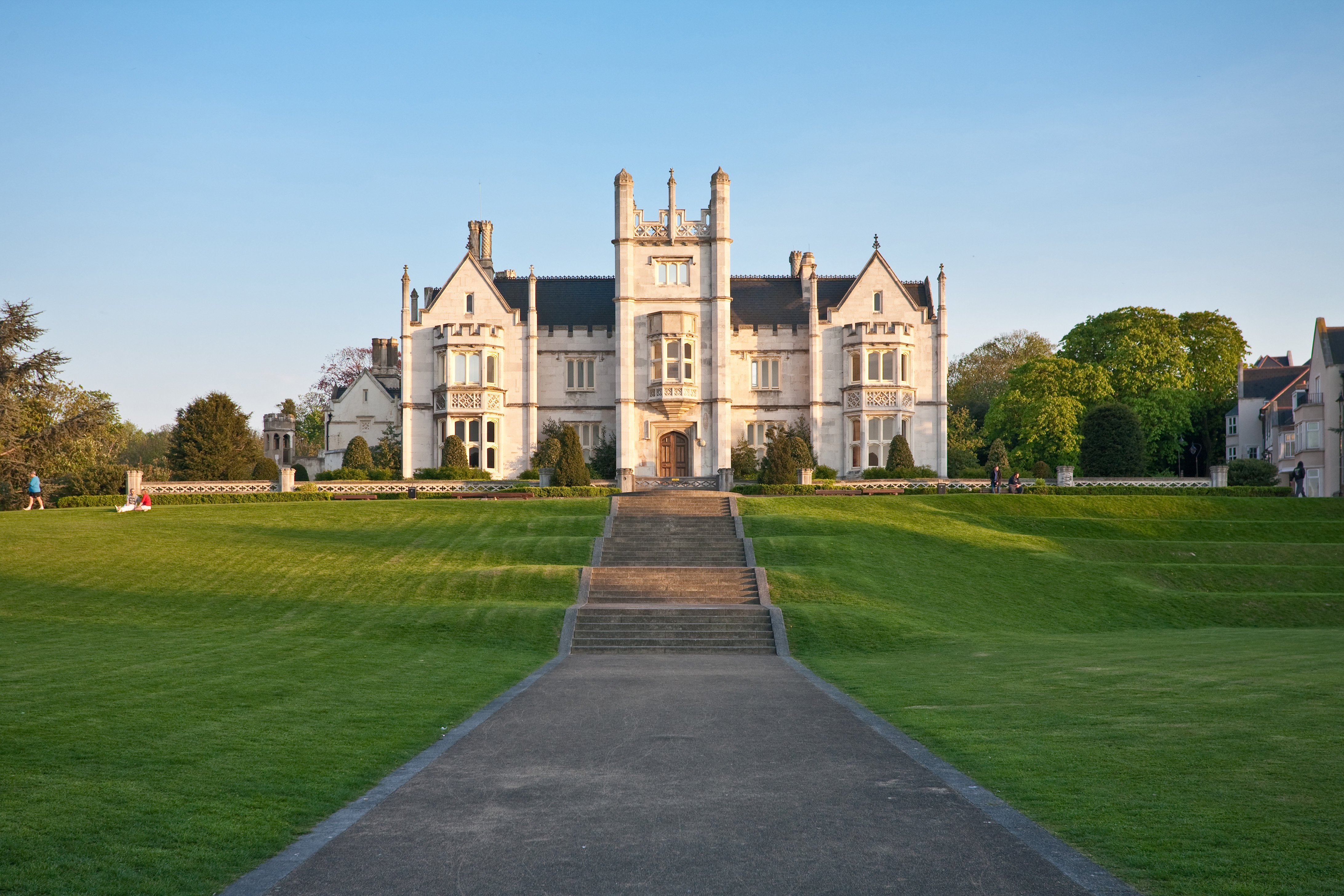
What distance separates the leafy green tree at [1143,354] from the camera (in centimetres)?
7631

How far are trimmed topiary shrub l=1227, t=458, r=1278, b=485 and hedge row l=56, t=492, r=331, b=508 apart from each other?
45.5 metres

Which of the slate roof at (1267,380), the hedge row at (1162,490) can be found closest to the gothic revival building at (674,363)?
the hedge row at (1162,490)

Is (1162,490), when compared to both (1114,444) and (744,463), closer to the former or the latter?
(1114,444)

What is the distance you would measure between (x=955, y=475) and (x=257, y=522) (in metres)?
44.3

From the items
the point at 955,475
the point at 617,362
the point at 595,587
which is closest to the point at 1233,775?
the point at 595,587

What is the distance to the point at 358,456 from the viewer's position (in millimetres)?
65438

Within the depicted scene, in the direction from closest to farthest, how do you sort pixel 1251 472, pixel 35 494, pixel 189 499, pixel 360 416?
pixel 35 494 → pixel 189 499 → pixel 1251 472 → pixel 360 416

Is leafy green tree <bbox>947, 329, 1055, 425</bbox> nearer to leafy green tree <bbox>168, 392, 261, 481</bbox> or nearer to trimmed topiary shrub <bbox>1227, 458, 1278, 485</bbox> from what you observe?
trimmed topiary shrub <bbox>1227, 458, 1278, 485</bbox>

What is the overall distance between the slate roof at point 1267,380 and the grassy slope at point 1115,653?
45121mm

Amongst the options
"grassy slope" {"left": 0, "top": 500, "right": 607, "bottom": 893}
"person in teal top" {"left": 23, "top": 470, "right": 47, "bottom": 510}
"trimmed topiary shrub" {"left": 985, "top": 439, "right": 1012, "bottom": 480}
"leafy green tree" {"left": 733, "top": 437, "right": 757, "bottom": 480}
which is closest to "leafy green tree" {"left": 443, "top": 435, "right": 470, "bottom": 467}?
"grassy slope" {"left": 0, "top": 500, "right": 607, "bottom": 893}

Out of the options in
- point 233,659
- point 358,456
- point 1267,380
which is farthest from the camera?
point 1267,380

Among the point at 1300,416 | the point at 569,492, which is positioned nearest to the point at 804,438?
the point at 569,492

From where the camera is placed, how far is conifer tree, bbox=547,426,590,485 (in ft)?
174

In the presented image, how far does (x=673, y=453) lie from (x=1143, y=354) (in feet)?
119
